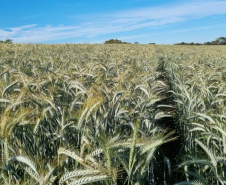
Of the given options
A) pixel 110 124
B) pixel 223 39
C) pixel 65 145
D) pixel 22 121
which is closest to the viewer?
pixel 22 121

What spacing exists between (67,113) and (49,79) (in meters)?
0.80

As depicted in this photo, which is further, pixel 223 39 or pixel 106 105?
pixel 223 39

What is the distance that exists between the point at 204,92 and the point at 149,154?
7.38 ft

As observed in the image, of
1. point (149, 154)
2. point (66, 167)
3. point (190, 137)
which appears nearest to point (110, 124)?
point (66, 167)

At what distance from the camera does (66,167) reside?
1.92 metres

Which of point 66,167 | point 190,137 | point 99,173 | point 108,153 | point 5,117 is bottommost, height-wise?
point 190,137

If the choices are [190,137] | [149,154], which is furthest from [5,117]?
[190,137]

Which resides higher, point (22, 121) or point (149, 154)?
point (22, 121)

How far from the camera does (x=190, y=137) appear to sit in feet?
10.2

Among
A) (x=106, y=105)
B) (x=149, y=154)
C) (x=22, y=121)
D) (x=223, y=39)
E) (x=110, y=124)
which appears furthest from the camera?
(x=223, y=39)

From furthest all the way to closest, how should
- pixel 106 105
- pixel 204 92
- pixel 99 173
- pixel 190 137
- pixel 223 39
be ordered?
pixel 223 39, pixel 204 92, pixel 190 137, pixel 106 105, pixel 99 173

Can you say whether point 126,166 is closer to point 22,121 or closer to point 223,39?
point 22,121

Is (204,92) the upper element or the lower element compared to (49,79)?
lower

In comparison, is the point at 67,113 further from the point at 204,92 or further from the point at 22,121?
the point at 204,92
